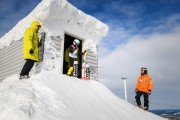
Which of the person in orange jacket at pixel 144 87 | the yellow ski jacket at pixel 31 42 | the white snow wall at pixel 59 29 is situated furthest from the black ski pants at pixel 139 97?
the yellow ski jacket at pixel 31 42

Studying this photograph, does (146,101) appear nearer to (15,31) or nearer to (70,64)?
(70,64)

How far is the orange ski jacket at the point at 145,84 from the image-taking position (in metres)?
8.43

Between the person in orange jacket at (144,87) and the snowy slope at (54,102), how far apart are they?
2.28 meters

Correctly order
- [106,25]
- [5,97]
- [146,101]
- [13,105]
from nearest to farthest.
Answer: [13,105]
[5,97]
[146,101]
[106,25]

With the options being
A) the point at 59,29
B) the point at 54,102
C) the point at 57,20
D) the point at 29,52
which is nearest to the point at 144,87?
the point at 59,29

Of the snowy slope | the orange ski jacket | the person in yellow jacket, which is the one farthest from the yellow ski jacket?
the orange ski jacket

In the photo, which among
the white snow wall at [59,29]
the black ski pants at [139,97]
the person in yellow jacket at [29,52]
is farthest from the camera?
the black ski pants at [139,97]

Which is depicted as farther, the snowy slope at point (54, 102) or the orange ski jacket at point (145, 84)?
the orange ski jacket at point (145, 84)

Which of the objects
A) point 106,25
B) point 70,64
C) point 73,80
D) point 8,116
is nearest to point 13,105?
point 8,116

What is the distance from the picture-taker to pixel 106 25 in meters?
10.4

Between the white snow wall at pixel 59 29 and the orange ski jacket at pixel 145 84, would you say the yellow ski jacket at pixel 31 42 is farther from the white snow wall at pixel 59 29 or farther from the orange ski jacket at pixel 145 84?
the orange ski jacket at pixel 145 84

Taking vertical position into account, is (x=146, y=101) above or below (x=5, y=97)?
below

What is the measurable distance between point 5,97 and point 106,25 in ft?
22.6

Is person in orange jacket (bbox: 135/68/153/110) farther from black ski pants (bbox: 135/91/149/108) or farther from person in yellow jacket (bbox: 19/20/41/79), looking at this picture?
person in yellow jacket (bbox: 19/20/41/79)
